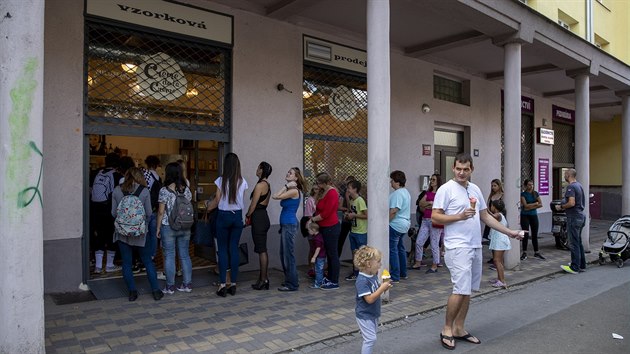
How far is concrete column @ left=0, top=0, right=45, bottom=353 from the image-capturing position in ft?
12.0

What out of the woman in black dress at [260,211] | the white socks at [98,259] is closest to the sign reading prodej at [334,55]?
the woman in black dress at [260,211]

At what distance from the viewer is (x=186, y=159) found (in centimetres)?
1012

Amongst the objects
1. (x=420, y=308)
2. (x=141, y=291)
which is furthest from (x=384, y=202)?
A: (x=141, y=291)

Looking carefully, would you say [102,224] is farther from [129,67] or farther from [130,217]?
[129,67]

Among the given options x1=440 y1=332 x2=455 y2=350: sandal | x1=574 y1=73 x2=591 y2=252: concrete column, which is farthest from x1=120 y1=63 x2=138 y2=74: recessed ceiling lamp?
x1=574 y1=73 x2=591 y2=252: concrete column

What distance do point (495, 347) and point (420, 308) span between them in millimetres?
1422

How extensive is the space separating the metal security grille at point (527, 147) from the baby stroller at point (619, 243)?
5291 mm

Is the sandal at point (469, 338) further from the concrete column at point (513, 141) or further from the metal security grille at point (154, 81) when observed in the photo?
the metal security grille at point (154, 81)

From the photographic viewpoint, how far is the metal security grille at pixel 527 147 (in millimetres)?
14648

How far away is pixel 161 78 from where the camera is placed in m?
7.00

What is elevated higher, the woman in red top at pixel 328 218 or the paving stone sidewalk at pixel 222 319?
the woman in red top at pixel 328 218

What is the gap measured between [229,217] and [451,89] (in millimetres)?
8046

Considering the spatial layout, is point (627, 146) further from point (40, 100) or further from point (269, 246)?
point (40, 100)

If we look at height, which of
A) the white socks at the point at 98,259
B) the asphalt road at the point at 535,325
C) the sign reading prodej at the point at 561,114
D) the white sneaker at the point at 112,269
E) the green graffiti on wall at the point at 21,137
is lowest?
the asphalt road at the point at 535,325
